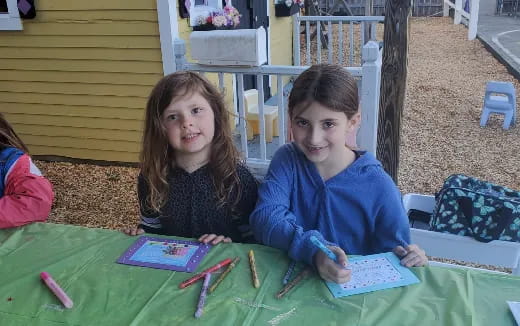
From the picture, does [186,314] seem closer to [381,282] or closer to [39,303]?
[39,303]

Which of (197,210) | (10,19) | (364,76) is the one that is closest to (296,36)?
(10,19)

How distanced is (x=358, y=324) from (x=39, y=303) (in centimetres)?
80

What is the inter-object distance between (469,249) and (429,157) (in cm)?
300

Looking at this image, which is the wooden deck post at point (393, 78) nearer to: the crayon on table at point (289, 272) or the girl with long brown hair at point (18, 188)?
the crayon on table at point (289, 272)

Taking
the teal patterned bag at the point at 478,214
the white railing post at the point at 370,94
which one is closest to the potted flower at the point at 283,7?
the white railing post at the point at 370,94

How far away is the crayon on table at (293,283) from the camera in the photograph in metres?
1.23

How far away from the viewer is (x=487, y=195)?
242 cm

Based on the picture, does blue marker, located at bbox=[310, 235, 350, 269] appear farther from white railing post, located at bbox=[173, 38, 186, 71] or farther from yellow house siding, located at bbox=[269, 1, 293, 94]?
yellow house siding, located at bbox=[269, 1, 293, 94]

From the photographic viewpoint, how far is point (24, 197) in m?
1.78

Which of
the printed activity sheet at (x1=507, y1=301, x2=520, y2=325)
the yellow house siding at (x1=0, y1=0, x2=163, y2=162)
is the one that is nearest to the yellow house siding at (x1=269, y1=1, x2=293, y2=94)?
the yellow house siding at (x1=0, y1=0, x2=163, y2=162)

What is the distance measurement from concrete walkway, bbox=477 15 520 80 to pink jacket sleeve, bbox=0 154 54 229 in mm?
8083

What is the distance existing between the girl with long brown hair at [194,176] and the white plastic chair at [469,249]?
1.05 meters

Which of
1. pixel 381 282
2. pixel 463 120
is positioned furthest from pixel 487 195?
pixel 463 120

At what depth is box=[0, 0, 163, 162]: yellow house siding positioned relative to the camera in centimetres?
452
